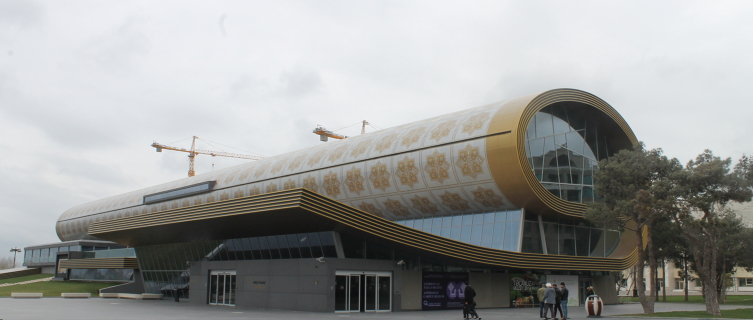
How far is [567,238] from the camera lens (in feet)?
115

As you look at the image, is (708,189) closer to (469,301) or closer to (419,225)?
(469,301)

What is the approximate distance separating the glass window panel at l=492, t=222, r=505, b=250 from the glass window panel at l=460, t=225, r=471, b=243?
1567 millimetres

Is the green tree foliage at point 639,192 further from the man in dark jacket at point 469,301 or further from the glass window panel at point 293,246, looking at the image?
the glass window panel at point 293,246

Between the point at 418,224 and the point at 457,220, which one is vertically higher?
the point at 457,220

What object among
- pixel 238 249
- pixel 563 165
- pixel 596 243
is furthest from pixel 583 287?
pixel 238 249

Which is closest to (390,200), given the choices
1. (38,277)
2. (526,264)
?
(526,264)

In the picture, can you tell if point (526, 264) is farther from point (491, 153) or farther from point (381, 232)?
point (381, 232)

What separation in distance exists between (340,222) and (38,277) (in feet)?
188

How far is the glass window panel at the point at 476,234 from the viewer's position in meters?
32.9

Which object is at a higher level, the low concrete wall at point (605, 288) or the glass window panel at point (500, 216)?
the glass window panel at point (500, 216)

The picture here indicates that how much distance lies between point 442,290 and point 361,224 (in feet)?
Result: 25.2

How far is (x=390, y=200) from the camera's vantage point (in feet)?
121

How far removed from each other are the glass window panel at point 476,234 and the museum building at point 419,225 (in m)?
0.06

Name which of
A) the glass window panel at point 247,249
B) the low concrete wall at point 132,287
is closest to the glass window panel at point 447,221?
the glass window panel at point 247,249
